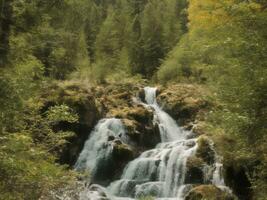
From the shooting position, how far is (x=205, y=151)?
21.5 m

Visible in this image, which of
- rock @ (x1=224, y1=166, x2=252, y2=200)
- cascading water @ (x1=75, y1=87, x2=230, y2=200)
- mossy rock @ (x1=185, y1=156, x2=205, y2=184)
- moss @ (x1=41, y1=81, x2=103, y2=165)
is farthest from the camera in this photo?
moss @ (x1=41, y1=81, x2=103, y2=165)

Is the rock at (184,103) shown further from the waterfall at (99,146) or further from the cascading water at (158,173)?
the waterfall at (99,146)

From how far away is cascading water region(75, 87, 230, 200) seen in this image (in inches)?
804

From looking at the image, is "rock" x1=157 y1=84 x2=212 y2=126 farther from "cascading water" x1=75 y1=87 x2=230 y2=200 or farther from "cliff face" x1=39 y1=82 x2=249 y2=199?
"cascading water" x1=75 y1=87 x2=230 y2=200

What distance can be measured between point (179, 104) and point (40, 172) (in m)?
21.7

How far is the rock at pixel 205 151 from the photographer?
21.2 metres

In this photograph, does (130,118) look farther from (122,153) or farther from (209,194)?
(209,194)

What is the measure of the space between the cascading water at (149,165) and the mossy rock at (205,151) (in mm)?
342

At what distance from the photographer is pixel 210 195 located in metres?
16.9

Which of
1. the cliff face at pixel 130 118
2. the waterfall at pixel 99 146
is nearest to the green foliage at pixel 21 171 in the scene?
the cliff face at pixel 130 118

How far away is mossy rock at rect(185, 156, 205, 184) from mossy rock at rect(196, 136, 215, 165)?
33 centimetres

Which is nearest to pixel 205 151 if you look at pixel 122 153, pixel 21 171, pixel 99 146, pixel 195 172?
pixel 195 172

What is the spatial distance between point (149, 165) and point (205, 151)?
9.10ft

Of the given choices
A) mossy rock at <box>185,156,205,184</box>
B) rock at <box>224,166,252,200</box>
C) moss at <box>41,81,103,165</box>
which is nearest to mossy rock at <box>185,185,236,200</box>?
rock at <box>224,166,252,200</box>
